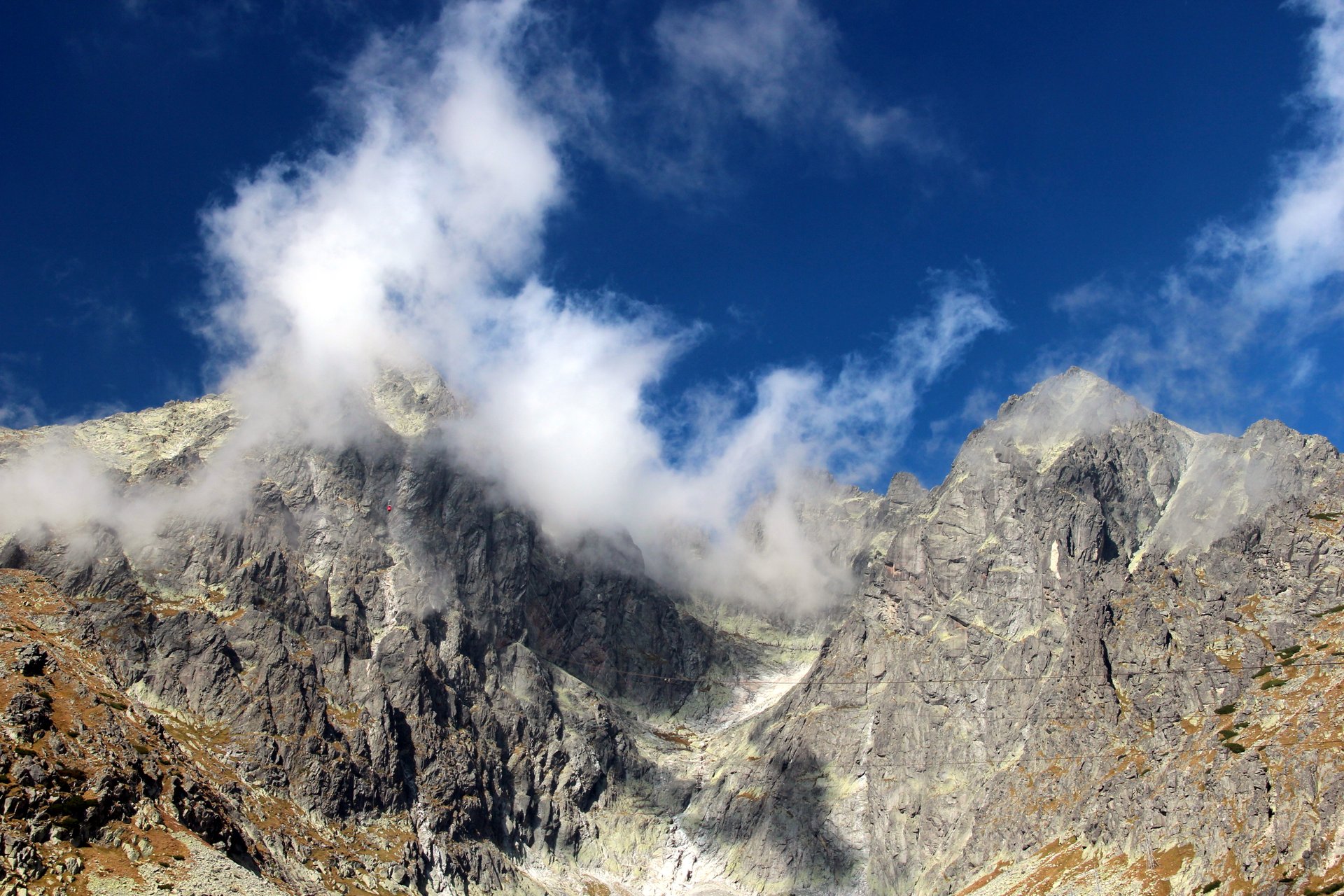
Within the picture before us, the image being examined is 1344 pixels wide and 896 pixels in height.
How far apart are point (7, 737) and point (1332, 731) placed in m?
222

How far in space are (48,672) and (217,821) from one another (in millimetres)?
44206

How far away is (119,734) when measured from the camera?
187500 mm

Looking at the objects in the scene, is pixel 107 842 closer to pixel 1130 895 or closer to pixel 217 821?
pixel 217 821

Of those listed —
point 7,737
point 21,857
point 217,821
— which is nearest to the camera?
point 21,857

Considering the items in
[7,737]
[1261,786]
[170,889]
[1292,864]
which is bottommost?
[170,889]

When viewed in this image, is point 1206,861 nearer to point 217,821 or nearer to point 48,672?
point 217,821

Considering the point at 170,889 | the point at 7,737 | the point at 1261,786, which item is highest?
the point at 1261,786

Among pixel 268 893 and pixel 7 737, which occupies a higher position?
pixel 7 737

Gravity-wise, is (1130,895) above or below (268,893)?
above

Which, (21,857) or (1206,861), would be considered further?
(1206,861)

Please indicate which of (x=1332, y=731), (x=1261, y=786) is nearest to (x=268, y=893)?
(x=1261, y=786)

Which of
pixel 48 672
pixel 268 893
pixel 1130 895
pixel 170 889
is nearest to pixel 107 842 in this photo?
pixel 170 889

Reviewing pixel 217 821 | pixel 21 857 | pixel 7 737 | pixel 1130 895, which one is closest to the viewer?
pixel 21 857

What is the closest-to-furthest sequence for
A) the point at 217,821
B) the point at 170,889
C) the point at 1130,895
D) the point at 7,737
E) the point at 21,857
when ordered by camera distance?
the point at 21,857 < the point at 170,889 < the point at 7,737 < the point at 217,821 < the point at 1130,895
